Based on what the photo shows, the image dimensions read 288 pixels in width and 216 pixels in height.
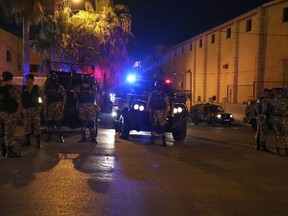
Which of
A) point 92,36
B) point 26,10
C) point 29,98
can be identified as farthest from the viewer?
point 92,36

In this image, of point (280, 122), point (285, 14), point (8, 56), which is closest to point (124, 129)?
point (280, 122)

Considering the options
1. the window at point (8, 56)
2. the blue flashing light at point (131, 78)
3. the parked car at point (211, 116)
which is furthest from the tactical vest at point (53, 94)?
the window at point (8, 56)

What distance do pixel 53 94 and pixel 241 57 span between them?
2630cm

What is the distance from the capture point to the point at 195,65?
47.0 meters

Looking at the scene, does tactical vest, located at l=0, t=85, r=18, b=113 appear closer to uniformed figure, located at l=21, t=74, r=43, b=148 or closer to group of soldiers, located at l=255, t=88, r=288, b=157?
uniformed figure, located at l=21, t=74, r=43, b=148

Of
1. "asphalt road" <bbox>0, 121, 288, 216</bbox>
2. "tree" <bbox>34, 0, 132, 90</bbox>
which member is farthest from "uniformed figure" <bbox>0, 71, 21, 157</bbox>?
"tree" <bbox>34, 0, 132, 90</bbox>

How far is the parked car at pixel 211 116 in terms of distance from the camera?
28.2m

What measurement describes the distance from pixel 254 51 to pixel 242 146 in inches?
839

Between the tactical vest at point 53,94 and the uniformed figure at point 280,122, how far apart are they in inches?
240

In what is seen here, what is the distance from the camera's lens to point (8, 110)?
9367 mm

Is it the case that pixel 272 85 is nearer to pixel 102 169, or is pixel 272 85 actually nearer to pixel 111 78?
pixel 111 78

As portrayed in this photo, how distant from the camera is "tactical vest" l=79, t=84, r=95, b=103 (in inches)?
476


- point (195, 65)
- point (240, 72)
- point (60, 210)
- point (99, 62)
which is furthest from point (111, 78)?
point (60, 210)

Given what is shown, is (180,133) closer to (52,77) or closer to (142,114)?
(142,114)
